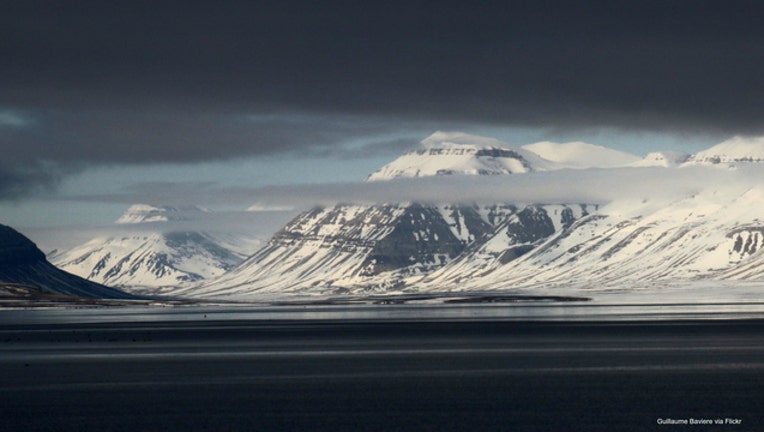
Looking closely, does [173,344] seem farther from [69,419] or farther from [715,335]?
[69,419]

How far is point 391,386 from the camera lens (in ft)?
326

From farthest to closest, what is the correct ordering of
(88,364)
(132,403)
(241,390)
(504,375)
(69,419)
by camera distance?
1. (88,364)
2. (504,375)
3. (241,390)
4. (132,403)
5. (69,419)

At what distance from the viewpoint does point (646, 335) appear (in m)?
172

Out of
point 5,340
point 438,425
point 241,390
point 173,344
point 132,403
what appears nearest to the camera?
point 438,425

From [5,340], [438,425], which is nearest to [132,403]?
[438,425]

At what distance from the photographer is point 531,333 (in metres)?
191

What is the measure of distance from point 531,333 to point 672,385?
9698 cm

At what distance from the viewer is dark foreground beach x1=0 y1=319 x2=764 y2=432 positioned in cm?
7775

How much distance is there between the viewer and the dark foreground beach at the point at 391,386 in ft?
255

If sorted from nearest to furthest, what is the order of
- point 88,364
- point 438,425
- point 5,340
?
point 438,425 < point 88,364 < point 5,340

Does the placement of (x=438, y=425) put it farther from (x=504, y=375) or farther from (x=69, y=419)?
(x=504, y=375)

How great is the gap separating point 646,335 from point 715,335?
8048mm

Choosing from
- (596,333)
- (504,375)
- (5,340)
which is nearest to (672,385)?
(504,375)

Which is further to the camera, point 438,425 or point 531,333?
point 531,333
